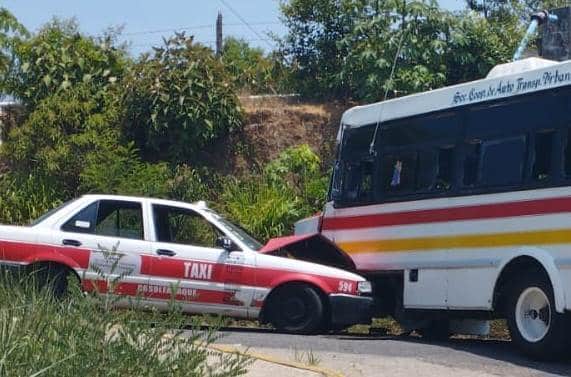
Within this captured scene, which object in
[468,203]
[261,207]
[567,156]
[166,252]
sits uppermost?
[261,207]

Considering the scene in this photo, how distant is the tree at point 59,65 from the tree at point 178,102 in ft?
2.94

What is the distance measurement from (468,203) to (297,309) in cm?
268

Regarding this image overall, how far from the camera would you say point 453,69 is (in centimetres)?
2188

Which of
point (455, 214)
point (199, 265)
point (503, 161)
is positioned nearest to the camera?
point (503, 161)

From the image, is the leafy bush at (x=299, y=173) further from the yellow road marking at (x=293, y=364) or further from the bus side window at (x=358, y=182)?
the yellow road marking at (x=293, y=364)

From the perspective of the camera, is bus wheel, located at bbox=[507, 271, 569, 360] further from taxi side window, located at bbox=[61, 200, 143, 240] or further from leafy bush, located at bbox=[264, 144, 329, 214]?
leafy bush, located at bbox=[264, 144, 329, 214]

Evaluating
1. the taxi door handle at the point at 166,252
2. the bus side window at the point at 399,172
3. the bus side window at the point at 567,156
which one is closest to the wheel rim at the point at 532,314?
the bus side window at the point at 567,156

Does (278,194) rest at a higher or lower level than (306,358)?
higher

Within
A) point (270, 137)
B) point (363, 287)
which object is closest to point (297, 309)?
point (363, 287)

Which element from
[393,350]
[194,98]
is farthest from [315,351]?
[194,98]

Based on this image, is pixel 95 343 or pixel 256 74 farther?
pixel 256 74

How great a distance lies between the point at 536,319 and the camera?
36.3ft

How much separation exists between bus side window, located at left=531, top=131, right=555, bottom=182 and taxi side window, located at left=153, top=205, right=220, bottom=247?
429 cm

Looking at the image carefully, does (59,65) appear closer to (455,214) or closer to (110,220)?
(110,220)
